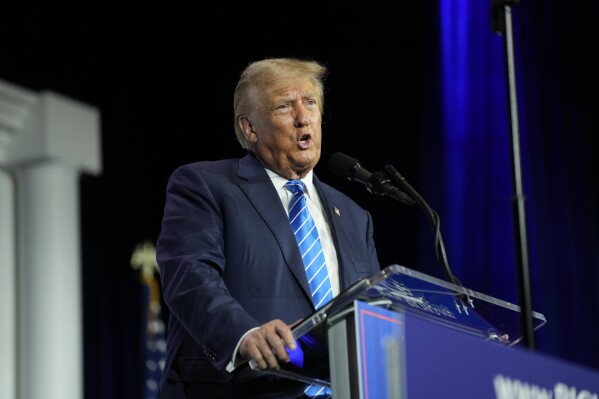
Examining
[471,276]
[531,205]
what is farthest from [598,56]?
[471,276]

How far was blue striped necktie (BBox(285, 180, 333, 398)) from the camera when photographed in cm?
227

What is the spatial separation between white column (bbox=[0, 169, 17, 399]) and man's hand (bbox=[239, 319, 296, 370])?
4.38 m

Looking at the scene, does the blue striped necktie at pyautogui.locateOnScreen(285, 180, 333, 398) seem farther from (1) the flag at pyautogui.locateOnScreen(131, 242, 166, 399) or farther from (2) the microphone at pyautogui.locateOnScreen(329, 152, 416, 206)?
(1) the flag at pyautogui.locateOnScreen(131, 242, 166, 399)

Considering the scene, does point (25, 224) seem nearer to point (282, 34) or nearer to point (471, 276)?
point (282, 34)

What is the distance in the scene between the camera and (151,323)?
6680 mm

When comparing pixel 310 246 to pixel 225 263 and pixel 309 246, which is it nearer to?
pixel 309 246

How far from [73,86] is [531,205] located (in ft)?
9.79

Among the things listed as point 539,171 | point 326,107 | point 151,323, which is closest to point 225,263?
point 539,171

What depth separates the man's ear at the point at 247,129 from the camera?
263cm

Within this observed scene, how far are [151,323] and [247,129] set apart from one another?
13.9 ft

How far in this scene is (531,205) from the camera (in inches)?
189

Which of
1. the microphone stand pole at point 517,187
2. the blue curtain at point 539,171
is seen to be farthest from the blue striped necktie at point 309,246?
the blue curtain at point 539,171

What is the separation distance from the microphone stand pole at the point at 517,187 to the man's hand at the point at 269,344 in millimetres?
404

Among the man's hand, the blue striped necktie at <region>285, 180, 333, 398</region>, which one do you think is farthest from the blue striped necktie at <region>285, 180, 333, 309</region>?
the man's hand
